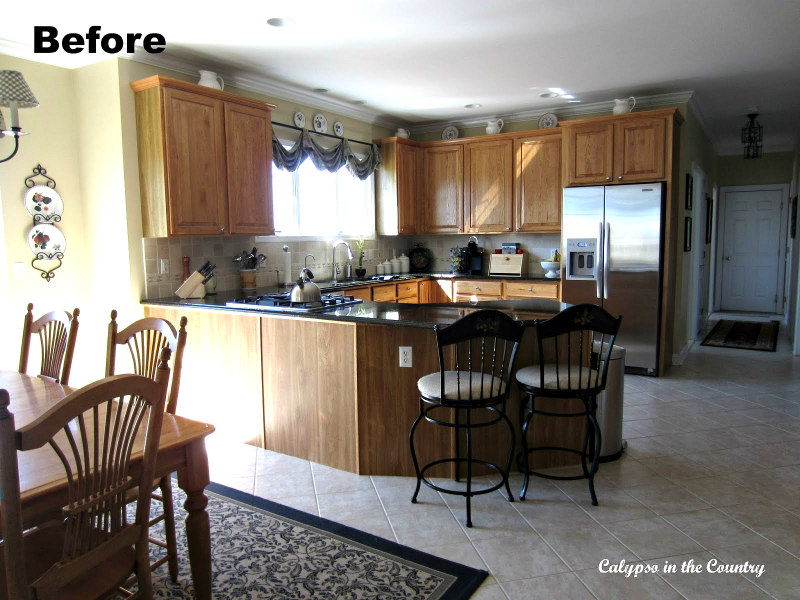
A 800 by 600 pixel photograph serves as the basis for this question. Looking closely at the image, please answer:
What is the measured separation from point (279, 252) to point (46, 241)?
1.84 metres

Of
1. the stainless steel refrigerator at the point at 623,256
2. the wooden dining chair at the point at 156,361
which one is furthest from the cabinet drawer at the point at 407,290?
the wooden dining chair at the point at 156,361

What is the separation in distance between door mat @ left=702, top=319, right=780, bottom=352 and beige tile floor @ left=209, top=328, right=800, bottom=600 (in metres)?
2.93

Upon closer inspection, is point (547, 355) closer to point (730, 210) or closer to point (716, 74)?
point (716, 74)

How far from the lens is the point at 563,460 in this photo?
328 centimetres

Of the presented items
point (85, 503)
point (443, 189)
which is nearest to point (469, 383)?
point (85, 503)

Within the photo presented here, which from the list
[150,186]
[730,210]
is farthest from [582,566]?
[730,210]

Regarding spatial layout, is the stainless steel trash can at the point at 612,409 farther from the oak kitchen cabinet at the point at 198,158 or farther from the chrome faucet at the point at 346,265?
the chrome faucet at the point at 346,265

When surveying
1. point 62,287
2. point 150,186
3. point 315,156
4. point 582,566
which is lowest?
point 582,566

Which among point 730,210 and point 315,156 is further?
point 730,210

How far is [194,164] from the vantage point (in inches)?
155

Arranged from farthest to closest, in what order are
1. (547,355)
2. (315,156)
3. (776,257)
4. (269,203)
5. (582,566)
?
1. (776,257)
2. (315,156)
3. (269,203)
4. (547,355)
5. (582,566)

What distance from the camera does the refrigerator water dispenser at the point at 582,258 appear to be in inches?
212

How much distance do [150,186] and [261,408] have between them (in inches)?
66.1

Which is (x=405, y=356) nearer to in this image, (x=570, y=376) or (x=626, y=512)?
(x=570, y=376)
